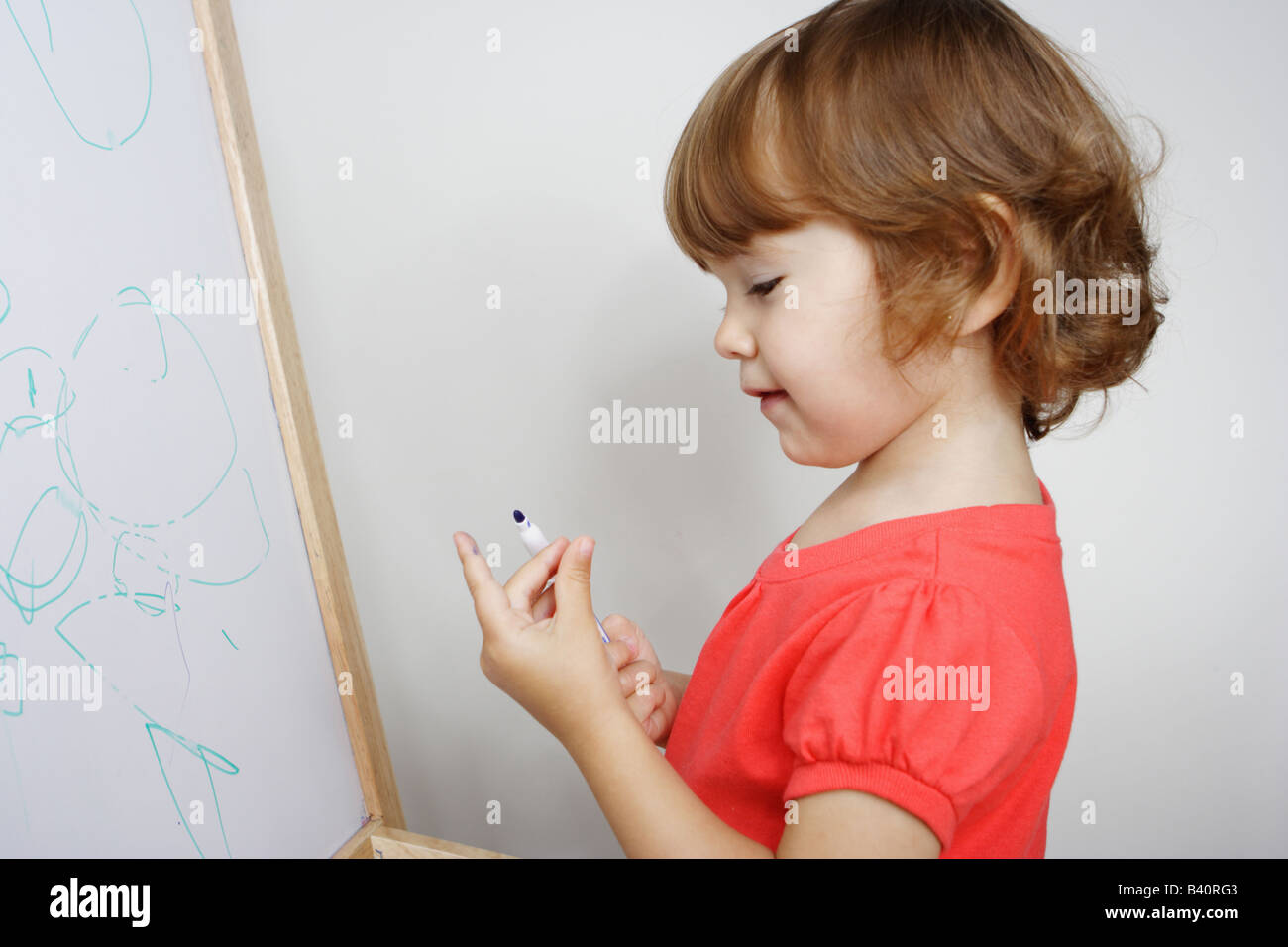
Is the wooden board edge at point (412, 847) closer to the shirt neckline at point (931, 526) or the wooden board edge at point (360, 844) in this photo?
the wooden board edge at point (360, 844)

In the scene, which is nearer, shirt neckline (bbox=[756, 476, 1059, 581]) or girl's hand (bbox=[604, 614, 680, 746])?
shirt neckline (bbox=[756, 476, 1059, 581])

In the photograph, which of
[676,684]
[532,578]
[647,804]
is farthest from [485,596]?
[676,684]

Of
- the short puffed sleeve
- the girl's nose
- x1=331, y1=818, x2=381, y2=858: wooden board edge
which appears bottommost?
x1=331, y1=818, x2=381, y2=858: wooden board edge

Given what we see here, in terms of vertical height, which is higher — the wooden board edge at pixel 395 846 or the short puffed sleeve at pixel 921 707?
the short puffed sleeve at pixel 921 707

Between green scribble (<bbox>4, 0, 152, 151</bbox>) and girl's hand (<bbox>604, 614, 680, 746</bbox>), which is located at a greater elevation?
green scribble (<bbox>4, 0, 152, 151</bbox>)

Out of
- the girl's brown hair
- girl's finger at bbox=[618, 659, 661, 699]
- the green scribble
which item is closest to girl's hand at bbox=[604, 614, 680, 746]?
girl's finger at bbox=[618, 659, 661, 699]

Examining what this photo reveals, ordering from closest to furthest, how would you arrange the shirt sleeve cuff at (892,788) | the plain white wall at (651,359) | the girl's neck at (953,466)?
the shirt sleeve cuff at (892,788)
the girl's neck at (953,466)
the plain white wall at (651,359)

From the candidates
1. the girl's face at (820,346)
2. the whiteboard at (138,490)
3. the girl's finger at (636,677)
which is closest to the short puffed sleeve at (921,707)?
the girl's face at (820,346)

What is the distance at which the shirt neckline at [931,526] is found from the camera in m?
0.49

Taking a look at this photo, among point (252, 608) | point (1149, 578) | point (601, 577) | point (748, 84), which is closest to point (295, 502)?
point (252, 608)

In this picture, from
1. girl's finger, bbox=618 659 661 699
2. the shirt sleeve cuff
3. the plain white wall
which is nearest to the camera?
the shirt sleeve cuff

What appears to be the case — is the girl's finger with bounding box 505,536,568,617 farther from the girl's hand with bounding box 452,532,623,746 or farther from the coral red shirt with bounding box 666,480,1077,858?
the coral red shirt with bounding box 666,480,1077,858

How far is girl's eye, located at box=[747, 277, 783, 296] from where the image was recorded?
1.67 ft
